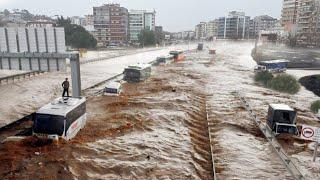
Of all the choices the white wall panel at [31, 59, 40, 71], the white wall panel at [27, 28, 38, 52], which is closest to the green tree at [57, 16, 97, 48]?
the white wall panel at [31, 59, 40, 71]

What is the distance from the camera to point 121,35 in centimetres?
16712

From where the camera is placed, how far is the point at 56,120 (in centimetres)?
2002

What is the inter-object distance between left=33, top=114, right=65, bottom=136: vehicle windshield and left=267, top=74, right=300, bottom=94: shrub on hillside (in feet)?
119

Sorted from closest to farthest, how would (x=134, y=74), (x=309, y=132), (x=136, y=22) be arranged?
(x=309, y=132) → (x=134, y=74) → (x=136, y=22)

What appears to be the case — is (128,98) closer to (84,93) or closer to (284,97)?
(84,93)

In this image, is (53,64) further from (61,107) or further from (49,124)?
(49,124)

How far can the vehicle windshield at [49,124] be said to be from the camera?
20031 mm

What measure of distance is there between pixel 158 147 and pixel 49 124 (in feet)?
24.9

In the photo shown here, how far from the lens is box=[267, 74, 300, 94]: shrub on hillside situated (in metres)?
46.9

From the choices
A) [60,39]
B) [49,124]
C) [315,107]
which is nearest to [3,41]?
[60,39]

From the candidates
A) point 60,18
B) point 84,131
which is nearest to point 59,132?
point 84,131

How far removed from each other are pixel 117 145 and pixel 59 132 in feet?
13.7

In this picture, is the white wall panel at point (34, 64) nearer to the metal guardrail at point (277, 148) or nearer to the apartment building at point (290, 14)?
the metal guardrail at point (277, 148)

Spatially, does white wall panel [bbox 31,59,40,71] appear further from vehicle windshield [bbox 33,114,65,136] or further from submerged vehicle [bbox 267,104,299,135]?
submerged vehicle [bbox 267,104,299,135]
